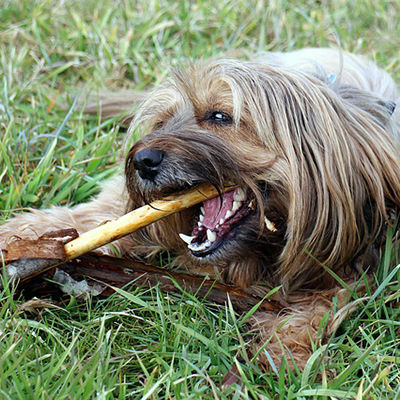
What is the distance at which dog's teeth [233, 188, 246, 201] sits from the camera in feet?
9.79

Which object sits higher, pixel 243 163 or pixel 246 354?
pixel 243 163

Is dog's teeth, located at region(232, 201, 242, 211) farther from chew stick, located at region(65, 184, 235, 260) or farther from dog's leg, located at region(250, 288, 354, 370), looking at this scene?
dog's leg, located at region(250, 288, 354, 370)

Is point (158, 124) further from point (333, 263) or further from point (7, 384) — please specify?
point (7, 384)

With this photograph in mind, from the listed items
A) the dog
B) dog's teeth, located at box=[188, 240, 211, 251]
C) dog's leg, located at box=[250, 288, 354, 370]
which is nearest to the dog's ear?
the dog

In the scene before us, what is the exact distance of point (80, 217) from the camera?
3793mm

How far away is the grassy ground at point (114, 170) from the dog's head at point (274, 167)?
293 millimetres

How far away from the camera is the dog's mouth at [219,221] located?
3.00 m

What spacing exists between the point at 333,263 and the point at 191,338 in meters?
0.70

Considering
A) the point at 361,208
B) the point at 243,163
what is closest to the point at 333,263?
the point at 361,208

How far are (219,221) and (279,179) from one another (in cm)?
33

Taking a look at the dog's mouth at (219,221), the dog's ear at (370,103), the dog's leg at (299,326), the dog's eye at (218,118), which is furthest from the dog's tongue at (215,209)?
the dog's ear at (370,103)

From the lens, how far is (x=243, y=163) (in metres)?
2.89

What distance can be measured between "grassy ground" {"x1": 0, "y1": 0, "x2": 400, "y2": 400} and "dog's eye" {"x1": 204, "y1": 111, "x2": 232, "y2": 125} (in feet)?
2.51

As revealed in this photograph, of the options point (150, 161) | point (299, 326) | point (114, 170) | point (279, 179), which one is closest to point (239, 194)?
point (279, 179)
